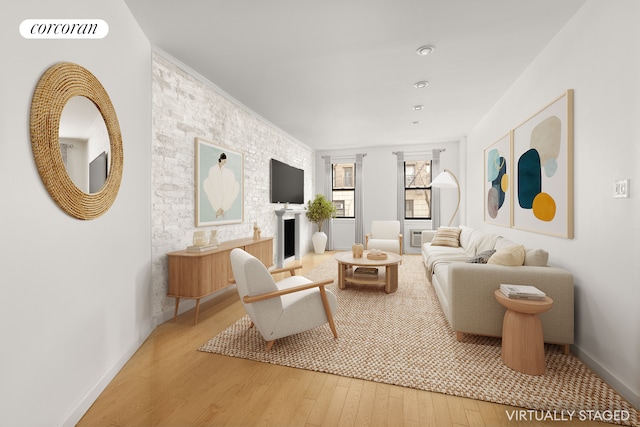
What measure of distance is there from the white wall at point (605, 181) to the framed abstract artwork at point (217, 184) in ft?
12.0

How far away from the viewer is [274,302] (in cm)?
224

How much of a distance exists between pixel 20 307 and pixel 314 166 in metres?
6.92

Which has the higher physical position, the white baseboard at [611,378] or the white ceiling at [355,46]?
the white ceiling at [355,46]

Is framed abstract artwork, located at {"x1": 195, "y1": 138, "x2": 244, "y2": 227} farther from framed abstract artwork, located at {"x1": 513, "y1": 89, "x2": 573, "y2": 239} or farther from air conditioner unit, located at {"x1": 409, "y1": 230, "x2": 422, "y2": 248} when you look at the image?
air conditioner unit, located at {"x1": 409, "y1": 230, "x2": 422, "y2": 248}

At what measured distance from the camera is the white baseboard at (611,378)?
1.67 metres

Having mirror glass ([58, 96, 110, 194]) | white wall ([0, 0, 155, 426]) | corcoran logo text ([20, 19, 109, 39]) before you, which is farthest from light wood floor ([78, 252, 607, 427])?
corcoran logo text ([20, 19, 109, 39])

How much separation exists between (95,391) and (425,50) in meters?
3.79

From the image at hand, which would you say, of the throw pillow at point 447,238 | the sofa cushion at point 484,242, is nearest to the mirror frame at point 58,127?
the sofa cushion at point 484,242

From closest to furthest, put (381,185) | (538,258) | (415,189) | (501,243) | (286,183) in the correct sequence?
(538,258) → (501,243) → (286,183) → (415,189) → (381,185)

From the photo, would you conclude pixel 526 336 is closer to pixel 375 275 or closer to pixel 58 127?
pixel 375 275

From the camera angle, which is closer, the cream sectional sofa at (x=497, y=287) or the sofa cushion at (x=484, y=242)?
the cream sectional sofa at (x=497, y=287)

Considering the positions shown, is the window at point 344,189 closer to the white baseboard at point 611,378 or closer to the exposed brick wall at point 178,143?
the exposed brick wall at point 178,143

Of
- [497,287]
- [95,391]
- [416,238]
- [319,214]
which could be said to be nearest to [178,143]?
[95,391]

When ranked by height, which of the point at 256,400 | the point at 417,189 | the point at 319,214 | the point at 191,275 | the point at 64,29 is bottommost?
the point at 256,400
